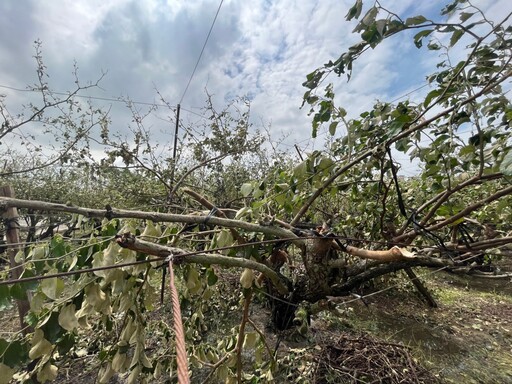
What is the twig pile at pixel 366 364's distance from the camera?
1.89 meters

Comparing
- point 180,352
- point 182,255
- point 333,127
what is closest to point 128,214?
point 182,255

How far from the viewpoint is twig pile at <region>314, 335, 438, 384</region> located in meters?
1.89

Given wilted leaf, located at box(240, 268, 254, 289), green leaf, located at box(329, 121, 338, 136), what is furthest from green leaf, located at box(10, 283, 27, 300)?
green leaf, located at box(329, 121, 338, 136)

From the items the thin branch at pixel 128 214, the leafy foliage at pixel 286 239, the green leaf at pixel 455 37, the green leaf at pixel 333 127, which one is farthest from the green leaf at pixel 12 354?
the green leaf at pixel 455 37

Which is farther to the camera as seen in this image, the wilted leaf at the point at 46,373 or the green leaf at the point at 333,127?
the green leaf at the point at 333,127

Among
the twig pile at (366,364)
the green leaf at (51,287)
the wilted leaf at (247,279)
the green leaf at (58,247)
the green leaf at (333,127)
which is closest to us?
the green leaf at (51,287)

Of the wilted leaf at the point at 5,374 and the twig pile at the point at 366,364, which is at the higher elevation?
the wilted leaf at the point at 5,374

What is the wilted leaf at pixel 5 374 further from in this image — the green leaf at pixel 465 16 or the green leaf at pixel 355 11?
the green leaf at pixel 465 16

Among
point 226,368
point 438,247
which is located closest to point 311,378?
point 226,368

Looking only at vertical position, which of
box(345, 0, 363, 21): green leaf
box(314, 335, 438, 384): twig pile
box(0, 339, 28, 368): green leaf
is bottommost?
box(314, 335, 438, 384): twig pile

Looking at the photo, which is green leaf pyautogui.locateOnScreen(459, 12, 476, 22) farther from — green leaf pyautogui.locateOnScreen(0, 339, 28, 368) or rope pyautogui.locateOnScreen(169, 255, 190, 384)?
green leaf pyautogui.locateOnScreen(0, 339, 28, 368)

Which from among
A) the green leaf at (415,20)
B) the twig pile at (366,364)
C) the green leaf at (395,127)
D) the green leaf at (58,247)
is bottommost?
the twig pile at (366,364)

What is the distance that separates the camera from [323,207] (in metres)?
3.58

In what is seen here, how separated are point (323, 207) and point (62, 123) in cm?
441
